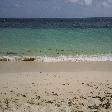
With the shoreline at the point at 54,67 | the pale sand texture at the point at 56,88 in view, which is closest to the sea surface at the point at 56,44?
the shoreline at the point at 54,67

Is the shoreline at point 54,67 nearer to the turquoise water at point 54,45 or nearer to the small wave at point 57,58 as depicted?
the small wave at point 57,58

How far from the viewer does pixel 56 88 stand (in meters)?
6.98

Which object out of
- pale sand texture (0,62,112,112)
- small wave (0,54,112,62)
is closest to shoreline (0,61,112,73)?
pale sand texture (0,62,112,112)

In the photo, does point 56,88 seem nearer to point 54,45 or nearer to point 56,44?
point 54,45

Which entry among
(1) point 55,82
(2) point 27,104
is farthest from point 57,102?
(1) point 55,82

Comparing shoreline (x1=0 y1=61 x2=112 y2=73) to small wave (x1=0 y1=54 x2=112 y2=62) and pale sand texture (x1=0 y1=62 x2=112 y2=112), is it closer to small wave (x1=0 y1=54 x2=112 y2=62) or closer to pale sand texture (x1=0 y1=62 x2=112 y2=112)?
pale sand texture (x1=0 y1=62 x2=112 y2=112)

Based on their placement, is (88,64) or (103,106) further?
(88,64)

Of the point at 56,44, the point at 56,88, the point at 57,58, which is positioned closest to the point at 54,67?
the point at 57,58

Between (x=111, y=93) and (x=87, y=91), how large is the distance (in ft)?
1.87

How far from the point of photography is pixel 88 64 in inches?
432

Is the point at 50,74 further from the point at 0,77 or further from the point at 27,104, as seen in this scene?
the point at 27,104

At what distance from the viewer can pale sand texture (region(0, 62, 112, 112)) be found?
5.27 metres

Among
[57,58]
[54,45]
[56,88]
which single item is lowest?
[56,88]

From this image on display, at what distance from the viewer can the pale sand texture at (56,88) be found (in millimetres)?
5273
